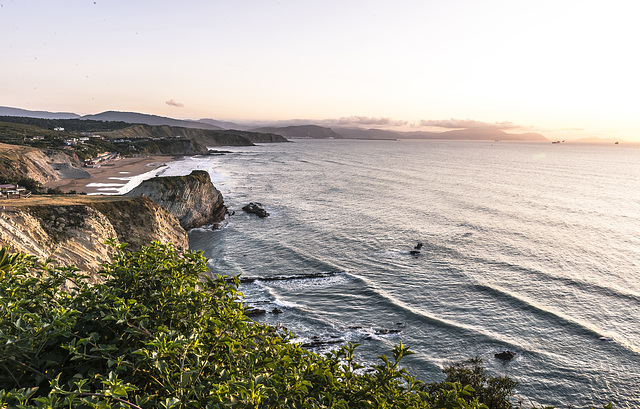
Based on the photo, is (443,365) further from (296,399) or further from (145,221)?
(145,221)

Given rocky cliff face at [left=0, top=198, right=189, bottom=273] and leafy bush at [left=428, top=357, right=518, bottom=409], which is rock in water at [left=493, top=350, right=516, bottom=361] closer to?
leafy bush at [left=428, top=357, right=518, bottom=409]

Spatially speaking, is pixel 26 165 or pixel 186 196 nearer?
pixel 186 196

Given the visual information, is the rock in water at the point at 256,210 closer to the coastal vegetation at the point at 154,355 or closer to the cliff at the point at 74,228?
the cliff at the point at 74,228

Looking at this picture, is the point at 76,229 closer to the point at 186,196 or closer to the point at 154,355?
the point at 154,355

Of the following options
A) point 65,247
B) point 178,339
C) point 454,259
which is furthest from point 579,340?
point 65,247

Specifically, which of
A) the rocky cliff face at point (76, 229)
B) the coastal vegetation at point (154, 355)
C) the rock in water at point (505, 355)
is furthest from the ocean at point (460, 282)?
the coastal vegetation at point (154, 355)

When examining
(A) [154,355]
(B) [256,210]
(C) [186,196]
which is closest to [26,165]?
(C) [186,196]

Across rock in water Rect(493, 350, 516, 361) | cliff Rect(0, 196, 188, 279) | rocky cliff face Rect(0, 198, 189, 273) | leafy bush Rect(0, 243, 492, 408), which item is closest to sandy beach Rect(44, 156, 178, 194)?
cliff Rect(0, 196, 188, 279)
